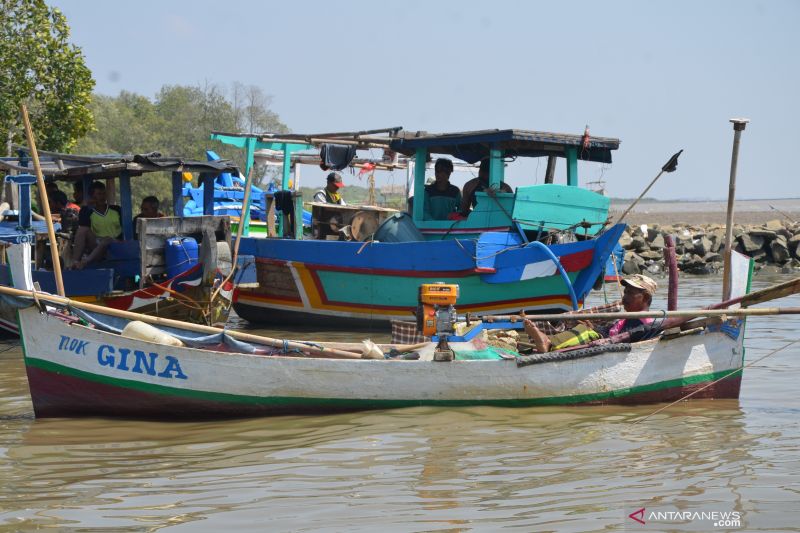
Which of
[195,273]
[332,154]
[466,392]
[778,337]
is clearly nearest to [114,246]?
[195,273]

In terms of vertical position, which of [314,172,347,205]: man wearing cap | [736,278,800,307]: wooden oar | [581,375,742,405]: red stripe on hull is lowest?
[581,375,742,405]: red stripe on hull

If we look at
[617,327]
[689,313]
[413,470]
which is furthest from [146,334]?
[689,313]

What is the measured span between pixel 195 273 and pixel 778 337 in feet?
25.0

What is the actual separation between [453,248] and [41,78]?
946 centimetres

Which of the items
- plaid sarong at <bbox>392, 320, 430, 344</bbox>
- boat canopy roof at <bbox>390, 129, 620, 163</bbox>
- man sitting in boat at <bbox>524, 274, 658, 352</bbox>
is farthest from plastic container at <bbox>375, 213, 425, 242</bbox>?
man sitting in boat at <bbox>524, 274, 658, 352</bbox>

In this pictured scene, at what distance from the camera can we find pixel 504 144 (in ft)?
41.1

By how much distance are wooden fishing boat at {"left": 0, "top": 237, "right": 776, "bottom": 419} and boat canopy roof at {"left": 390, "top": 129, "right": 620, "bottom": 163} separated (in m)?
4.76

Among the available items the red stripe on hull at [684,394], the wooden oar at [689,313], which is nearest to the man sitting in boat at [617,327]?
the wooden oar at [689,313]

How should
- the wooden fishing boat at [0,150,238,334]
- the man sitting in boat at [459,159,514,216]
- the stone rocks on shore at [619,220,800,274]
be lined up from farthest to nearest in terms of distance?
the stone rocks on shore at [619,220,800,274]
the man sitting in boat at [459,159,514,216]
the wooden fishing boat at [0,150,238,334]

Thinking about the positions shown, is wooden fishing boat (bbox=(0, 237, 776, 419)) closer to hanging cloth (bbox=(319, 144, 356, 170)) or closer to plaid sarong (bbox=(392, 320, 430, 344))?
plaid sarong (bbox=(392, 320, 430, 344))

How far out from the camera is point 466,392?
7793mm

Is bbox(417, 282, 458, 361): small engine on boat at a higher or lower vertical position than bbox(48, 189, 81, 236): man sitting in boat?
lower

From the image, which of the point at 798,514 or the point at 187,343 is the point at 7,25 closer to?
the point at 187,343

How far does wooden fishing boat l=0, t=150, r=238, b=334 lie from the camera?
1117 centimetres
